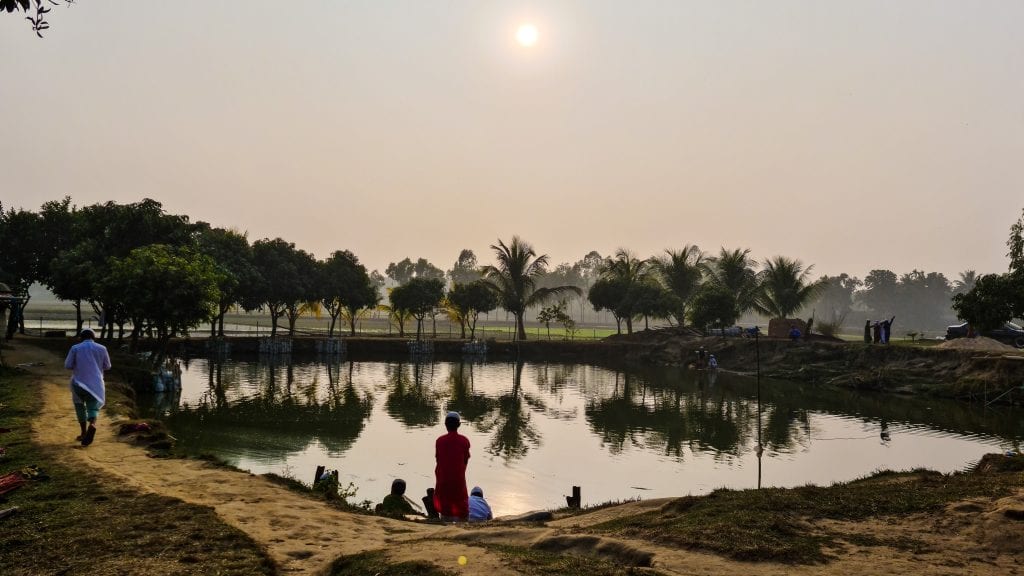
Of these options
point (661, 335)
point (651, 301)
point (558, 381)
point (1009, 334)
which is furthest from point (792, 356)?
point (558, 381)

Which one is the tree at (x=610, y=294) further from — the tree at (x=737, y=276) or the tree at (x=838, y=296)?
the tree at (x=838, y=296)

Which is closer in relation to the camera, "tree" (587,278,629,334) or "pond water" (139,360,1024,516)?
"pond water" (139,360,1024,516)

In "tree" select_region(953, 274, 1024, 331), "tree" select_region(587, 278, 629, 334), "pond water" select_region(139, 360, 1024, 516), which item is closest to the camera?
"pond water" select_region(139, 360, 1024, 516)

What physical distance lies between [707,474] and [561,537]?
34.9 ft

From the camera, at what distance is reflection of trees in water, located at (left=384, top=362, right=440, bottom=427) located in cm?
2502

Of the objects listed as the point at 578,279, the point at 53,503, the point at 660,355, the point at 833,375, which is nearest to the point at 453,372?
the point at 660,355

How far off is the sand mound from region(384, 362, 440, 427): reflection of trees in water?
30.8 meters

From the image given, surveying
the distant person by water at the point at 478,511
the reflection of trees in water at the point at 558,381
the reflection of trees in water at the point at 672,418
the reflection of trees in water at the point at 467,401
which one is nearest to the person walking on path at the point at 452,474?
the distant person by water at the point at 478,511

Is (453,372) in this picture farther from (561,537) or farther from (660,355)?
(561,537)

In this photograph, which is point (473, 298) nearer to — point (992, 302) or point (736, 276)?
point (736, 276)

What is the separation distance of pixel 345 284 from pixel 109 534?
186ft

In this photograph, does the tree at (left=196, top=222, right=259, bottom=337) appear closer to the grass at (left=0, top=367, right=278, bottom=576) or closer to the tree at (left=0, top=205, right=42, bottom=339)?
the tree at (left=0, top=205, right=42, bottom=339)

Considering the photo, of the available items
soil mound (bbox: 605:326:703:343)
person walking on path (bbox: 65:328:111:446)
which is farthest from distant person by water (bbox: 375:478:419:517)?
soil mound (bbox: 605:326:703:343)

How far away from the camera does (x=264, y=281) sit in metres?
53.4
